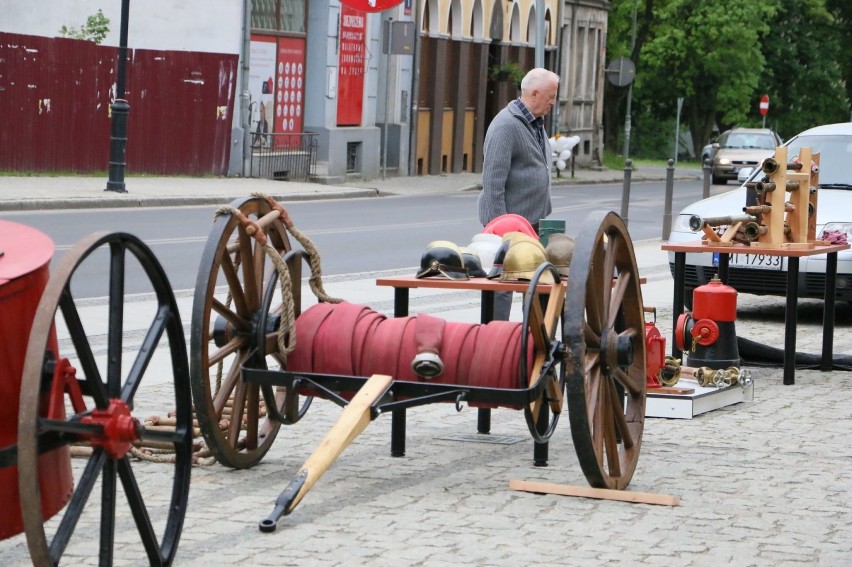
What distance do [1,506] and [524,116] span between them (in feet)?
17.9

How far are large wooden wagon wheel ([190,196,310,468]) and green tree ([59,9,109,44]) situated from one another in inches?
991

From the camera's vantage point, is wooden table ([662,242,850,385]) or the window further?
the window

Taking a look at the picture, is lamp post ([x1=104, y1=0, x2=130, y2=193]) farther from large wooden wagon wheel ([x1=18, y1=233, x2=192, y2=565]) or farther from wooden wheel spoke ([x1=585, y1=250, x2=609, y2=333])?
large wooden wagon wheel ([x1=18, y1=233, x2=192, y2=565])

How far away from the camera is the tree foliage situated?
219 ft

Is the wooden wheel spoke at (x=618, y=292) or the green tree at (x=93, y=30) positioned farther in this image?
the green tree at (x=93, y=30)

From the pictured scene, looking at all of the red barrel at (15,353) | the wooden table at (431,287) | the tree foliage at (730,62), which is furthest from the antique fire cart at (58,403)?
the tree foliage at (730,62)

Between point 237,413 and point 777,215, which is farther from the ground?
point 777,215

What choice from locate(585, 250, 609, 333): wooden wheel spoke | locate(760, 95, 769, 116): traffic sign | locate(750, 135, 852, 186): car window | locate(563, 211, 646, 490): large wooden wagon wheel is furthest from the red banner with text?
locate(760, 95, 769, 116): traffic sign

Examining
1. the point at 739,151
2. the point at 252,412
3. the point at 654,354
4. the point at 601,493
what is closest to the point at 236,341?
the point at 252,412

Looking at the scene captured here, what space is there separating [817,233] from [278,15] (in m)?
23.9

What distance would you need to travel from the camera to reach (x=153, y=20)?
111ft

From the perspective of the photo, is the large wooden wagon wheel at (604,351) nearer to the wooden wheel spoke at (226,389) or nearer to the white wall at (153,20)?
the wooden wheel spoke at (226,389)

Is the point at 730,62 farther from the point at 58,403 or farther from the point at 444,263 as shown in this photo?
the point at 58,403

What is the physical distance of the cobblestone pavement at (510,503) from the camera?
5.91 metres
